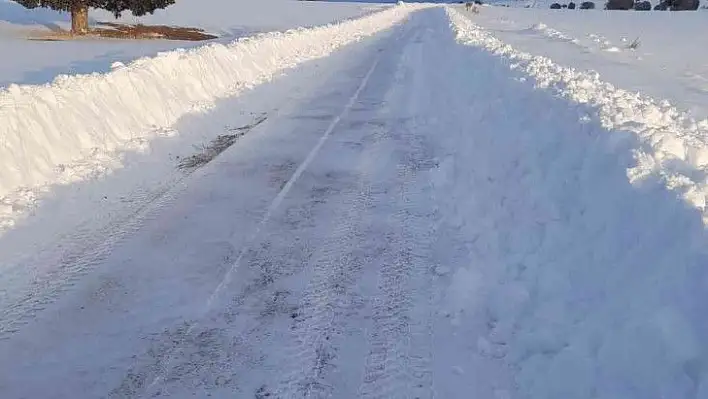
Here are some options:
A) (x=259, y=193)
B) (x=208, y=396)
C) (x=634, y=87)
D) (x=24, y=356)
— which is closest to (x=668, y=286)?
(x=208, y=396)

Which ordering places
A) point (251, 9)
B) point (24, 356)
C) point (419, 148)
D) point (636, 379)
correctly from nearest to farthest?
point (636, 379) → point (24, 356) → point (419, 148) → point (251, 9)

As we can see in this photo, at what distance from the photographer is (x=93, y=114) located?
9672mm

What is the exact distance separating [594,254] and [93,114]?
25.3 ft

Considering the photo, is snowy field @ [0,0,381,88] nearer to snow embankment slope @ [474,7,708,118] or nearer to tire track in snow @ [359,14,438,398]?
tire track in snow @ [359,14,438,398]

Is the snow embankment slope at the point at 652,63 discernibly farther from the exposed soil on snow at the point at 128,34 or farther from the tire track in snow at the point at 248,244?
the exposed soil on snow at the point at 128,34

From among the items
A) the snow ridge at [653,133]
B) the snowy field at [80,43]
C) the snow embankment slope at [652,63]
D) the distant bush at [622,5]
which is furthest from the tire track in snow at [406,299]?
the distant bush at [622,5]

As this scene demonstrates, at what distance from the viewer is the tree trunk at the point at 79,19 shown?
28281 mm

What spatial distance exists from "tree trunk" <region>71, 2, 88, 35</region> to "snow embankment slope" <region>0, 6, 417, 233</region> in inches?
601

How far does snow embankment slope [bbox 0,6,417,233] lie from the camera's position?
296 inches

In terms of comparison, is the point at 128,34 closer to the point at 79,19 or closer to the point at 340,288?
the point at 79,19

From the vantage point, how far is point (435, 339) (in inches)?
170

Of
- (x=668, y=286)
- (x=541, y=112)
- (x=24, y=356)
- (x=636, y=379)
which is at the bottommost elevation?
(x=24, y=356)

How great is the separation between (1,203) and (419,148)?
5388 millimetres

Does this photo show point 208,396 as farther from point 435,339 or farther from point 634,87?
point 634,87
